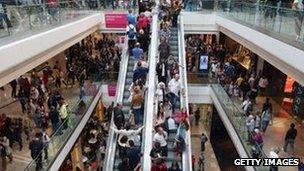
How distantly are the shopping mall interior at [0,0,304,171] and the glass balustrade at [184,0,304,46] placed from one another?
0.04 m

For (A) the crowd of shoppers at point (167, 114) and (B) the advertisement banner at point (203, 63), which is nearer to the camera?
(A) the crowd of shoppers at point (167, 114)

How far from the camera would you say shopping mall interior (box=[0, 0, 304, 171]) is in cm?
1041

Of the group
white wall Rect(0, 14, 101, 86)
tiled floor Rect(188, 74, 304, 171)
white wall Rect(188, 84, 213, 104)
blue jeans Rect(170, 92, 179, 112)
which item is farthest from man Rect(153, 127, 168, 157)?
white wall Rect(188, 84, 213, 104)

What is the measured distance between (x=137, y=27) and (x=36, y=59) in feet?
13.8

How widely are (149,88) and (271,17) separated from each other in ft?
15.8

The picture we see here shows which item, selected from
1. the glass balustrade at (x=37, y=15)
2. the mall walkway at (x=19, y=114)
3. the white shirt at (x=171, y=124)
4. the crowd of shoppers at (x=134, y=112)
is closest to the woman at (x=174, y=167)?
the crowd of shoppers at (x=134, y=112)

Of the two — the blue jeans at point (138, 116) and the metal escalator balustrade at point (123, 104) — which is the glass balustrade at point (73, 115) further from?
the blue jeans at point (138, 116)

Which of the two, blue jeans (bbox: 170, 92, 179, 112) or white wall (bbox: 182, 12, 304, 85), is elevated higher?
white wall (bbox: 182, 12, 304, 85)

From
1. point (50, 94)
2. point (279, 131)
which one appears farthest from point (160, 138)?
point (50, 94)

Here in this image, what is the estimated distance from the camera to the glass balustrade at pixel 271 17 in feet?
34.4

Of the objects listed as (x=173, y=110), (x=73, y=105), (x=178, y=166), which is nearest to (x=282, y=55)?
(x=173, y=110)

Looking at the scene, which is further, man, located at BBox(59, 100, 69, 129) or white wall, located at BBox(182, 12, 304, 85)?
man, located at BBox(59, 100, 69, 129)

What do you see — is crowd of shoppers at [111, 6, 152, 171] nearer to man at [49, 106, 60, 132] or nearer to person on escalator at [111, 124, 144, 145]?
person on escalator at [111, 124, 144, 145]

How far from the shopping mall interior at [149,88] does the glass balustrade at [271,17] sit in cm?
4
